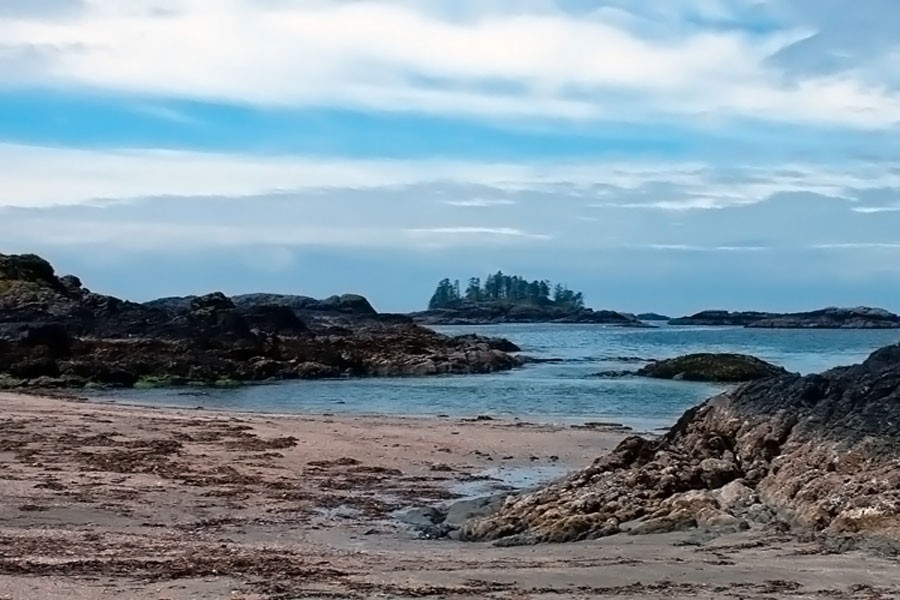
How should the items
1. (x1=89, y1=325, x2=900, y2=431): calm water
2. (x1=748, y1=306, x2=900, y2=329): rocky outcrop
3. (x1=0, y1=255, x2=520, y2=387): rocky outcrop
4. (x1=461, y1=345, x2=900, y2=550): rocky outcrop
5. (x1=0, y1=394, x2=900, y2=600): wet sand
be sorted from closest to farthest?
(x1=0, y1=394, x2=900, y2=600): wet sand → (x1=461, y1=345, x2=900, y2=550): rocky outcrop → (x1=89, y1=325, x2=900, y2=431): calm water → (x1=0, y1=255, x2=520, y2=387): rocky outcrop → (x1=748, y1=306, x2=900, y2=329): rocky outcrop

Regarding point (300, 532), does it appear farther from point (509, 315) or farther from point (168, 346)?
point (509, 315)

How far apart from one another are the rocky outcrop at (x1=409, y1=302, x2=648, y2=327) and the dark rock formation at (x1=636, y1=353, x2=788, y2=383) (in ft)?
371

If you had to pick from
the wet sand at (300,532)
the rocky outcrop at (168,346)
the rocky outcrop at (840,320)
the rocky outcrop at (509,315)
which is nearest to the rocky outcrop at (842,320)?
the rocky outcrop at (840,320)

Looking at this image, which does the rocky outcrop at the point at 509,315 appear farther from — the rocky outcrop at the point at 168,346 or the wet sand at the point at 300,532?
the wet sand at the point at 300,532

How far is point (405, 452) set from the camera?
2170 cm

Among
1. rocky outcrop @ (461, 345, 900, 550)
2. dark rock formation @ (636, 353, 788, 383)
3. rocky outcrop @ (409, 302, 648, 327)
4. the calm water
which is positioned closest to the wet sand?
rocky outcrop @ (461, 345, 900, 550)

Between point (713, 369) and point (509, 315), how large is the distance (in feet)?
415

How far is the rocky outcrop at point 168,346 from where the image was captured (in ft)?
147

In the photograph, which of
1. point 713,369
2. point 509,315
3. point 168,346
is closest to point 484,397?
point 713,369

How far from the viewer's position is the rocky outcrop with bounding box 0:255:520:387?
4466 centimetres

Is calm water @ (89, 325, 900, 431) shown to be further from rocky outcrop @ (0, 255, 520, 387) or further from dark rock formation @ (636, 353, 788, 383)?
rocky outcrop @ (0, 255, 520, 387)

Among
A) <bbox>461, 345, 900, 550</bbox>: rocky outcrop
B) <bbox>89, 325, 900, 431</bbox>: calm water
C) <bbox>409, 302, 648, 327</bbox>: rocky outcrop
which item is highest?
<bbox>409, 302, 648, 327</bbox>: rocky outcrop

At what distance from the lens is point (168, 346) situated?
167 ft

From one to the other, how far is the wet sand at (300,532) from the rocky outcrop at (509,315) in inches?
5650
